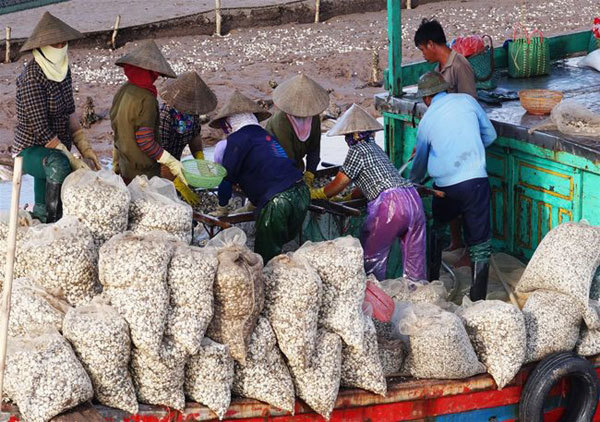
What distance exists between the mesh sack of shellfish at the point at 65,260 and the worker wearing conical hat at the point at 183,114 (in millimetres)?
1929

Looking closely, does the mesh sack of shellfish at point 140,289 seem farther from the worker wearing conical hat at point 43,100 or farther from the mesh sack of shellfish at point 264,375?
the worker wearing conical hat at point 43,100

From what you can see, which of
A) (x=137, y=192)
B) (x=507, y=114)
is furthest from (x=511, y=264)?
(x=137, y=192)

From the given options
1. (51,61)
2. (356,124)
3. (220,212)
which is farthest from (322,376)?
(51,61)

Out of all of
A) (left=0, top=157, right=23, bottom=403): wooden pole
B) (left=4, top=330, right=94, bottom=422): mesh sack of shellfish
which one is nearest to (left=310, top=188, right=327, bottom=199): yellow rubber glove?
(left=4, top=330, right=94, bottom=422): mesh sack of shellfish

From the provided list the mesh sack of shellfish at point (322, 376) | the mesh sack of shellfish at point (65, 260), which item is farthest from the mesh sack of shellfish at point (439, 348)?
the mesh sack of shellfish at point (65, 260)

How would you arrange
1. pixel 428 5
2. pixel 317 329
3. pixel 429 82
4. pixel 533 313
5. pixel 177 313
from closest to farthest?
pixel 177 313 < pixel 317 329 < pixel 533 313 < pixel 429 82 < pixel 428 5

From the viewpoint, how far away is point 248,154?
6660 millimetres

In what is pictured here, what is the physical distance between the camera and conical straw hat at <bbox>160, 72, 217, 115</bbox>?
23.8 ft

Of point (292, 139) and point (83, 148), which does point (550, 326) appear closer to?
point (292, 139)

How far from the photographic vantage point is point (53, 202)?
6.24m

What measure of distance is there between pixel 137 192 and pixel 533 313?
80.7 inches

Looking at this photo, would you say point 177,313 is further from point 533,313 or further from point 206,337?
point 533,313

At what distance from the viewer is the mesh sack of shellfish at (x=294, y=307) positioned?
509 centimetres

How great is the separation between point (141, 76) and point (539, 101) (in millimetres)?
2606
